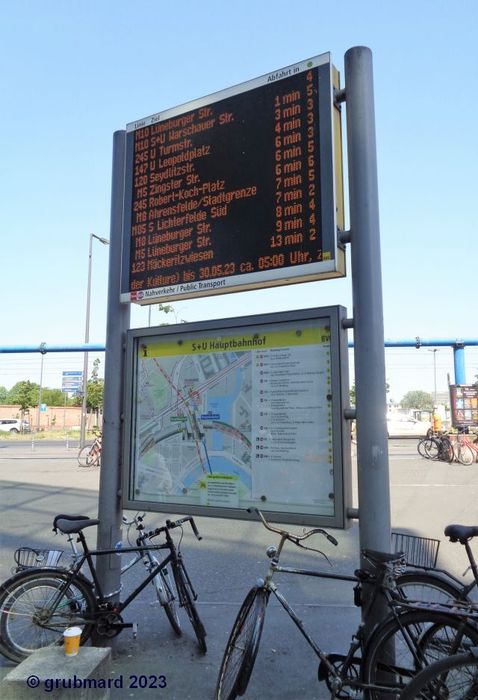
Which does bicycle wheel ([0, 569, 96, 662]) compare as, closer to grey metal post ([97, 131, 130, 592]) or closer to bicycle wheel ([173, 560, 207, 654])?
grey metal post ([97, 131, 130, 592])

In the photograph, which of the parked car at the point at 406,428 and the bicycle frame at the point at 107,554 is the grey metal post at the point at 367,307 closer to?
the bicycle frame at the point at 107,554

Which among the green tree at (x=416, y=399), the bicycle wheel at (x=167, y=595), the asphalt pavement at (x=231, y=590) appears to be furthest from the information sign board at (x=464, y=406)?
the green tree at (x=416, y=399)

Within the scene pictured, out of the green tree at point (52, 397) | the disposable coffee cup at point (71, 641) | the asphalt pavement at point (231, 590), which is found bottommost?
the asphalt pavement at point (231, 590)

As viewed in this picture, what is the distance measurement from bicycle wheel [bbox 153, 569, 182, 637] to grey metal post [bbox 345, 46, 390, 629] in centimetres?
176

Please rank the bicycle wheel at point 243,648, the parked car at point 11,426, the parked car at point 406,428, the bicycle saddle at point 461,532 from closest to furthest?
1. the bicycle wheel at point 243,648
2. the bicycle saddle at point 461,532
3. the parked car at point 406,428
4. the parked car at point 11,426

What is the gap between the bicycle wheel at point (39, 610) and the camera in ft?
12.3

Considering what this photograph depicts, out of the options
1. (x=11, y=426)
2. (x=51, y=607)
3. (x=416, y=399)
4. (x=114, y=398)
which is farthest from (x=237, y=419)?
(x=416, y=399)

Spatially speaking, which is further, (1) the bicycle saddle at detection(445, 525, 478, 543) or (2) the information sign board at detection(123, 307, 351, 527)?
(2) the information sign board at detection(123, 307, 351, 527)

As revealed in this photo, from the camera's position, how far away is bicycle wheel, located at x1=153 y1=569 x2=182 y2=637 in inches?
164

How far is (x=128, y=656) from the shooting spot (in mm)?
3865

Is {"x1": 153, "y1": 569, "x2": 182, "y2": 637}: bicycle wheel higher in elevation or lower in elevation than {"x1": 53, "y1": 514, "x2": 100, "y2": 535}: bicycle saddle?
lower

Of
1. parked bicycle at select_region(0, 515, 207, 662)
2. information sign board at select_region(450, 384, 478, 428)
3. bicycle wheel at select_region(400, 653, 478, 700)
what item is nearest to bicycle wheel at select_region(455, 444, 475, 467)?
information sign board at select_region(450, 384, 478, 428)

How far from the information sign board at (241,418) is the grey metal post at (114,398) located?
9cm

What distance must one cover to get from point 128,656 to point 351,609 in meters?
2.02
